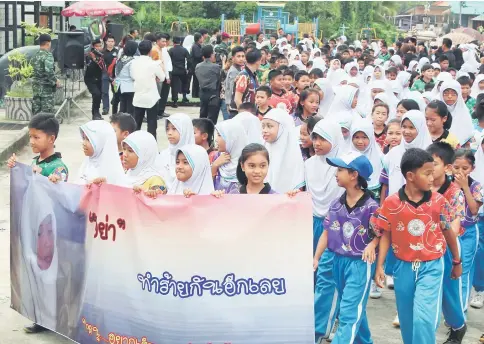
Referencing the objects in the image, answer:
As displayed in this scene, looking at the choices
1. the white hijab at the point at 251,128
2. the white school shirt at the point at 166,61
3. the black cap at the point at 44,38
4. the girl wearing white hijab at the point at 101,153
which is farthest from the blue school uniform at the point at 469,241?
the white school shirt at the point at 166,61

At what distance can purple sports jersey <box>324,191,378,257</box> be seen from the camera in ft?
18.4

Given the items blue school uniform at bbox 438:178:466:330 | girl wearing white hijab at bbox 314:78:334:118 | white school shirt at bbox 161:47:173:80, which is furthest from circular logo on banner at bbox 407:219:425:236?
white school shirt at bbox 161:47:173:80

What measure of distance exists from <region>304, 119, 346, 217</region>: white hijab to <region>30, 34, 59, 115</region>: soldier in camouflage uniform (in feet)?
30.9

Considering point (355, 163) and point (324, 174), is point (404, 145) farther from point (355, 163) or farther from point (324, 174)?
point (355, 163)

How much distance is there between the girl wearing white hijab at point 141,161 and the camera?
20.7 feet

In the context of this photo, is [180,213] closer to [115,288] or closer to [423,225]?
[115,288]

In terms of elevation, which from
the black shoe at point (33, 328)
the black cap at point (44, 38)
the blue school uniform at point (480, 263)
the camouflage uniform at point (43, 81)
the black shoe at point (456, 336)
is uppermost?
the black cap at point (44, 38)

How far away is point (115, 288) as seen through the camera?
5496 mm

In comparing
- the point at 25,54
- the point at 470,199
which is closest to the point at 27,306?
the point at 470,199

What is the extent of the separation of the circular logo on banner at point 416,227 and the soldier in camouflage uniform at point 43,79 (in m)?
10.6

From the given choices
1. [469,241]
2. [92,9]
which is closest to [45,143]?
[469,241]

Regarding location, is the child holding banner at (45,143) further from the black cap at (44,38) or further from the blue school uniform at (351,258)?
the black cap at (44,38)

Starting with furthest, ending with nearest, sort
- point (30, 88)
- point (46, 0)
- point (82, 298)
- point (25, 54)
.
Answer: point (46, 0) < point (25, 54) < point (30, 88) < point (82, 298)

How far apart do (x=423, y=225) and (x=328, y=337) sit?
1.27 meters
